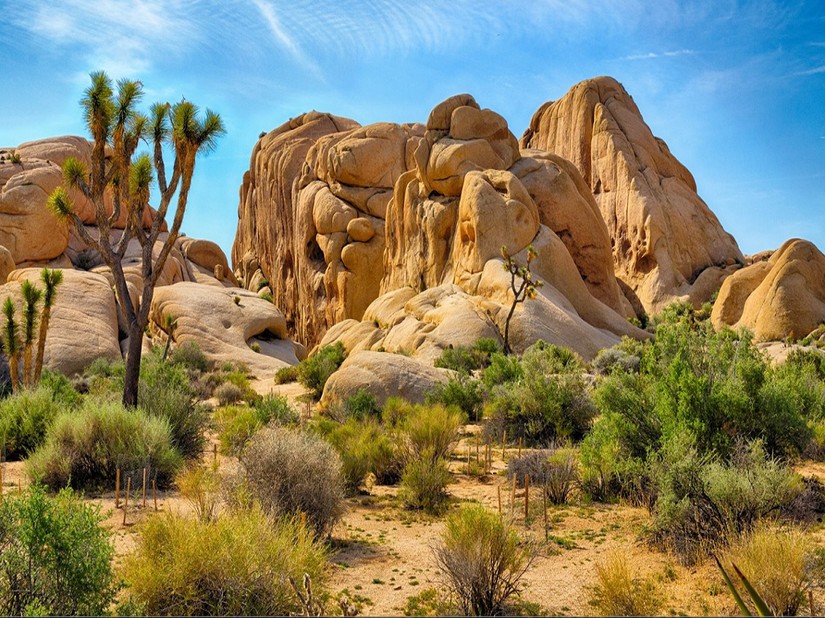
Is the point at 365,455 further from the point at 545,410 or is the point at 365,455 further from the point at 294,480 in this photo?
the point at 545,410

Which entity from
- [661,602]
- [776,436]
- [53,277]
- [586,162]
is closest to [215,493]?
[661,602]

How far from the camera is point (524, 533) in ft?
28.7

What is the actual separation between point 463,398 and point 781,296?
76.1 feet

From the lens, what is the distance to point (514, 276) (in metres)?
30.1

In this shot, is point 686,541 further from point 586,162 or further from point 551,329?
point 586,162

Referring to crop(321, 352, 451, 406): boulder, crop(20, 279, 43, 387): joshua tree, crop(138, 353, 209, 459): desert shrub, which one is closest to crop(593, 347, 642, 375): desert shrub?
crop(321, 352, 451, 406): boulder

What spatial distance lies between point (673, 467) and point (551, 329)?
21.7 m

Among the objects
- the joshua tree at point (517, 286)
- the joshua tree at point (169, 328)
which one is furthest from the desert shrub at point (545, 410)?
the joshua tree at point (169, 328)

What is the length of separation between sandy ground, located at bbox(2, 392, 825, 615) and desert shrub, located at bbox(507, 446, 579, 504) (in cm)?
27

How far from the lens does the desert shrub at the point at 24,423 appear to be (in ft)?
44.4

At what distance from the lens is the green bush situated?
18703 mm

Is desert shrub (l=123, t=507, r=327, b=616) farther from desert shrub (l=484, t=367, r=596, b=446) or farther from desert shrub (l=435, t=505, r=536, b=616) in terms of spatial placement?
desert shrub (l=484, t=367, r=596, b=446)

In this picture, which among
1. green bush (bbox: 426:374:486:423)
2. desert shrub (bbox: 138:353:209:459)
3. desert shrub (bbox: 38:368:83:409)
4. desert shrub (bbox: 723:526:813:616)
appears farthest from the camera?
green bush (bbox: 426:374:486:423)

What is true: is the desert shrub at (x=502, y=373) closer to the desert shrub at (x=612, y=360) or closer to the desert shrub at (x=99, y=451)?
the desert shrub at (x=612, y=360)
